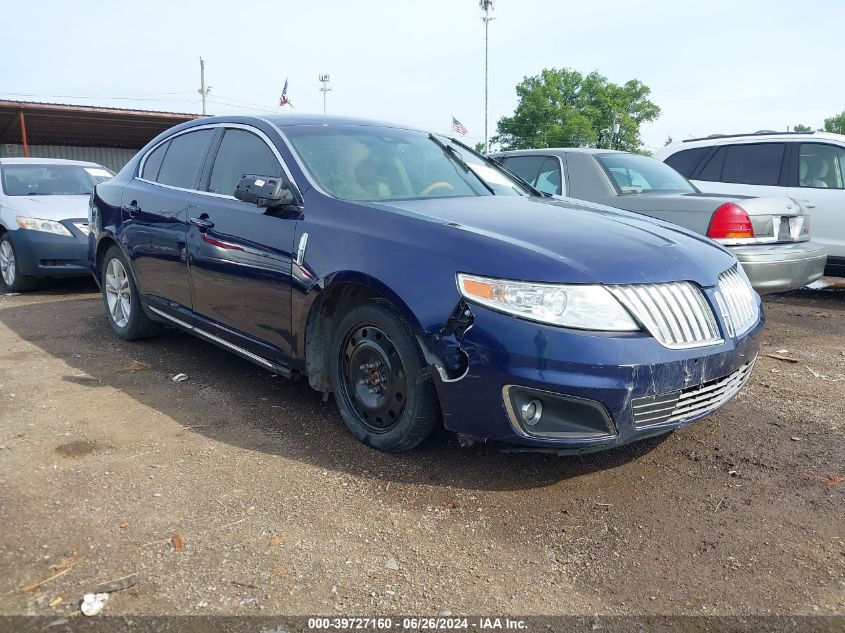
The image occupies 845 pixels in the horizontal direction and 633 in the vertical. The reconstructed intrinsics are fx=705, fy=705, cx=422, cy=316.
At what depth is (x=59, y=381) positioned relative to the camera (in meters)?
4.50

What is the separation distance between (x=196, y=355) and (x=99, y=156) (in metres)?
30.7

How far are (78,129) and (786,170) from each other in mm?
26103

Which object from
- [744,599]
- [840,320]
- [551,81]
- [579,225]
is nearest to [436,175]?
[579,225]

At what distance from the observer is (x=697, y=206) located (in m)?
5.71

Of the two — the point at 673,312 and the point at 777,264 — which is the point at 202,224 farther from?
the point at 777,264

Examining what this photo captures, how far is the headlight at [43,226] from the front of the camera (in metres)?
7.50

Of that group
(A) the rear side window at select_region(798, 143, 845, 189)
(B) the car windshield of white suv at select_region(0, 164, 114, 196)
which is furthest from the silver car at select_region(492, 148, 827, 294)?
(B) the car windshield of white suv at select_region(0, 164, 114, 196)

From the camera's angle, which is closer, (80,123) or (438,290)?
(438,290)

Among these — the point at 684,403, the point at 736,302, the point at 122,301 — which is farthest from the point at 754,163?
the point at 122,301

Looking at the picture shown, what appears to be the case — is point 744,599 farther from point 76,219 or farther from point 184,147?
point 76,219

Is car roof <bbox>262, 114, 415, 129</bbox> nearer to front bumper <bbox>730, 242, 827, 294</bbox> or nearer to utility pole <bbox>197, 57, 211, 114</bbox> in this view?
front bumper <bbox>730, 242, 827, 294</bbox>

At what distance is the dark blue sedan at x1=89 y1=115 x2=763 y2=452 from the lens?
2752 millimetres

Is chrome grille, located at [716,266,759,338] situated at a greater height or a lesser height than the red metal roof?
lesser

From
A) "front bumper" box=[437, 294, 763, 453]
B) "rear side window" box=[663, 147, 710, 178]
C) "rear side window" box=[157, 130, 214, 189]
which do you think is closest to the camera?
"front bumper" box=[437, 294, 763, 453]
